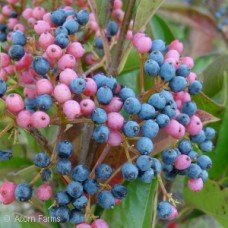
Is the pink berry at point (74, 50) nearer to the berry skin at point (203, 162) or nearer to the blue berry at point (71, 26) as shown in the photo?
the blue berry at point (71, 26)

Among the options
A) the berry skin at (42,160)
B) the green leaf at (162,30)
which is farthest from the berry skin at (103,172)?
the green leaf at (162,30)

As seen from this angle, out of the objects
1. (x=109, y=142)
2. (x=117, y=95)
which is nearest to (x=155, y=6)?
(x=117, y=95)

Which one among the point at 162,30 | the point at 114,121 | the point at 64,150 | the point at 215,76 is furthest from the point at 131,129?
the point at 162,30

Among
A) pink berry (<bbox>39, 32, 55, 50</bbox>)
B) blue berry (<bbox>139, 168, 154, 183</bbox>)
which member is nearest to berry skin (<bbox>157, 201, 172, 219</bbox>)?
blue berry (<bbox>139, 168, 154, 183</bbox>)

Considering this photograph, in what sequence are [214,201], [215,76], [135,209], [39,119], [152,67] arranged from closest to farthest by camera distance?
[39,119]
[152,67]
[135,209]
[214,201]
[215,76]

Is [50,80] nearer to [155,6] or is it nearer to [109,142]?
[109,142]

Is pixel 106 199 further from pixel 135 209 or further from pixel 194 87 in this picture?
pixel 194 87
